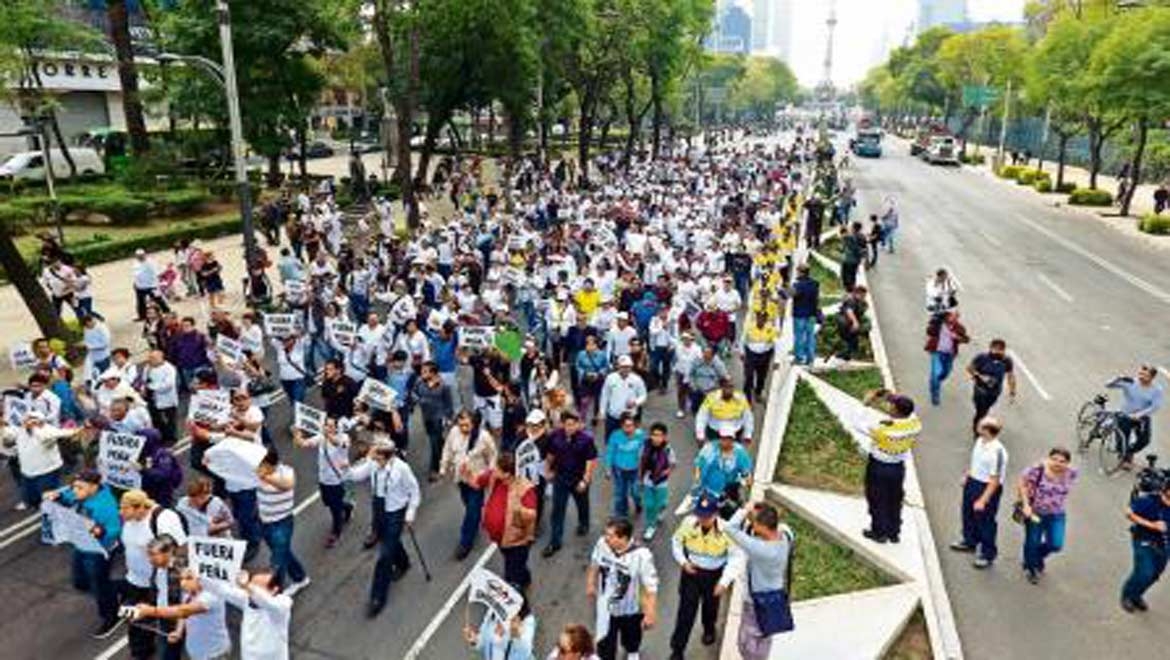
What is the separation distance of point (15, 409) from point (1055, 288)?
24384 millimetres

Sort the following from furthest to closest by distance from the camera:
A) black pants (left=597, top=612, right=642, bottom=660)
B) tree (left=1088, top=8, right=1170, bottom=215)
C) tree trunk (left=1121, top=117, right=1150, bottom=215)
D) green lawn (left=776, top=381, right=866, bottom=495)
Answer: tree trunk (left=1121, top=117, right=1150, bottom=215) < tree (left=1088, top=8, right=1170, bottom=215) < green lawn (left=776, top=381, right=866, bottom=495) < black pants (left=597, top=612, right=642, bottom=660)

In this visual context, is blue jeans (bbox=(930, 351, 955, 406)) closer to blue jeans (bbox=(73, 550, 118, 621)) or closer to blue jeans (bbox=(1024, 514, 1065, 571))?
blue jeans (bbox=(1024, 514, 1065, 571))

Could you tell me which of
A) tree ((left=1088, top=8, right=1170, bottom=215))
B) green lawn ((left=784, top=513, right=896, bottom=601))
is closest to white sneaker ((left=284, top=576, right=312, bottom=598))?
green lawn ((left=784, top=513, right=896, bottom=601))

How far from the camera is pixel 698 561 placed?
7.71 meters

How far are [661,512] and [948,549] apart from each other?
328 centimetres

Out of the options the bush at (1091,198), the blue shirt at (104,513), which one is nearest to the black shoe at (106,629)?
the blue shirt at (104,513)

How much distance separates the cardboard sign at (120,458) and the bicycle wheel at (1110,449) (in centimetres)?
1203

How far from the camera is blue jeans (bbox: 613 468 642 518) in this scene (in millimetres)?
10382

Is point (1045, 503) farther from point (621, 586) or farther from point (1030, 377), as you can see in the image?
point (1030, 377)

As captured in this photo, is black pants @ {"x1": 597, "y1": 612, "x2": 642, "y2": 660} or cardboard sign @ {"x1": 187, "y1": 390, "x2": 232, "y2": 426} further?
cardboard sign @ {"x1": 187, "y1": 390, "x2": 232, "y2": 426}

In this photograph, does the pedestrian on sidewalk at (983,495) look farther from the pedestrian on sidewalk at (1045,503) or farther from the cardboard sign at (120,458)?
the cardboard sign at (120,458)

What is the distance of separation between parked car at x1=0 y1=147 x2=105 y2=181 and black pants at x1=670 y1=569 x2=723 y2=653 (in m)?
38.1

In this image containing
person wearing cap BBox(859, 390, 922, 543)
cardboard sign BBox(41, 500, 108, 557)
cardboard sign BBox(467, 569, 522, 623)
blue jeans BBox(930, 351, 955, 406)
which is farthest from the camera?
blue jeans BBox(930, 351, 955, 406)

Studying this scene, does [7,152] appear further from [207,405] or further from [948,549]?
[948,549]
